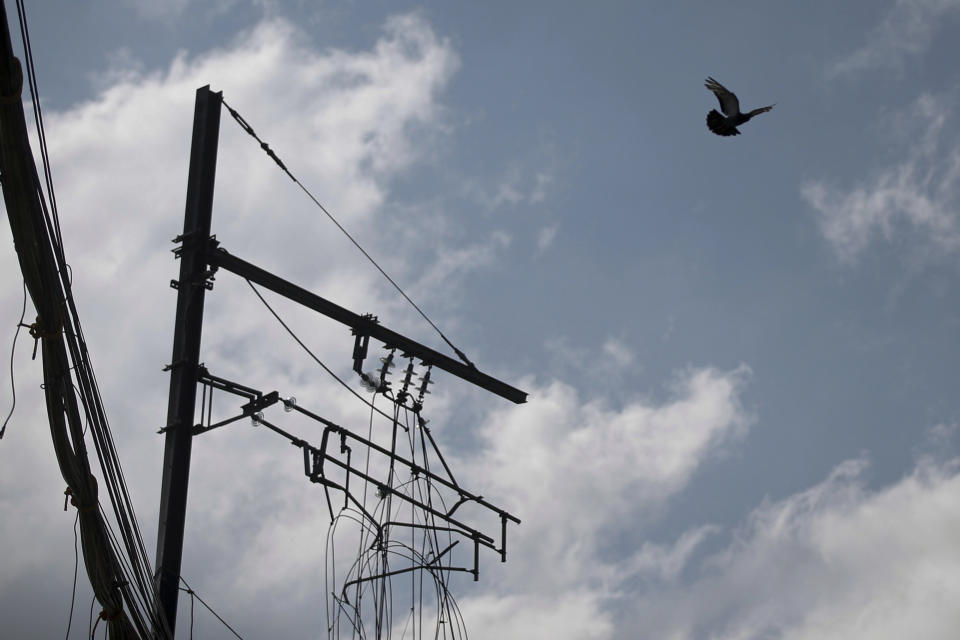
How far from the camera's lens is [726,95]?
60.2 ft

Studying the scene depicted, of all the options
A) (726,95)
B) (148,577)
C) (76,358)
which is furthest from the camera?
(726,95)

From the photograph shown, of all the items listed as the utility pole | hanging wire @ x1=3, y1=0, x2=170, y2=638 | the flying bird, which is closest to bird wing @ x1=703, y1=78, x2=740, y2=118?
the flying bird

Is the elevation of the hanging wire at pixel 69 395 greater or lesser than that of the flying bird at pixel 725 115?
lesser

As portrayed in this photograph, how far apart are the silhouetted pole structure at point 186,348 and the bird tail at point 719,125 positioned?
349 inches

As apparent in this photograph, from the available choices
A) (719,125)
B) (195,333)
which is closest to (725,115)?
(719,125)

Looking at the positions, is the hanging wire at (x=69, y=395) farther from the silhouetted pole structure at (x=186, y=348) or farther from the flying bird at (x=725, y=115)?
the flying bird at (x=725, y=115)

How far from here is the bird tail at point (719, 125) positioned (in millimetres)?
18109

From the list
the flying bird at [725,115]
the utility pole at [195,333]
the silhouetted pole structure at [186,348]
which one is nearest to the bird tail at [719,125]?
the flying bird at [725,115]

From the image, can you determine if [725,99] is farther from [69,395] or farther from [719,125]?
[69,395]

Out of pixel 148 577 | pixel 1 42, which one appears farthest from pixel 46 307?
pixel 148 577

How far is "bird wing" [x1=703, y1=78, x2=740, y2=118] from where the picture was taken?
1823cm

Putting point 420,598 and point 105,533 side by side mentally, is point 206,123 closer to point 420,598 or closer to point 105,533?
point 105,533

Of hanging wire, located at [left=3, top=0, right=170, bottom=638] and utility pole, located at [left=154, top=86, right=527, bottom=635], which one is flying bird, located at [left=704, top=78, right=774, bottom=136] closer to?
utility pole, located at [left=154, top=86, right=527, bottom=635]

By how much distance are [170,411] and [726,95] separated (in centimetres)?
1112
